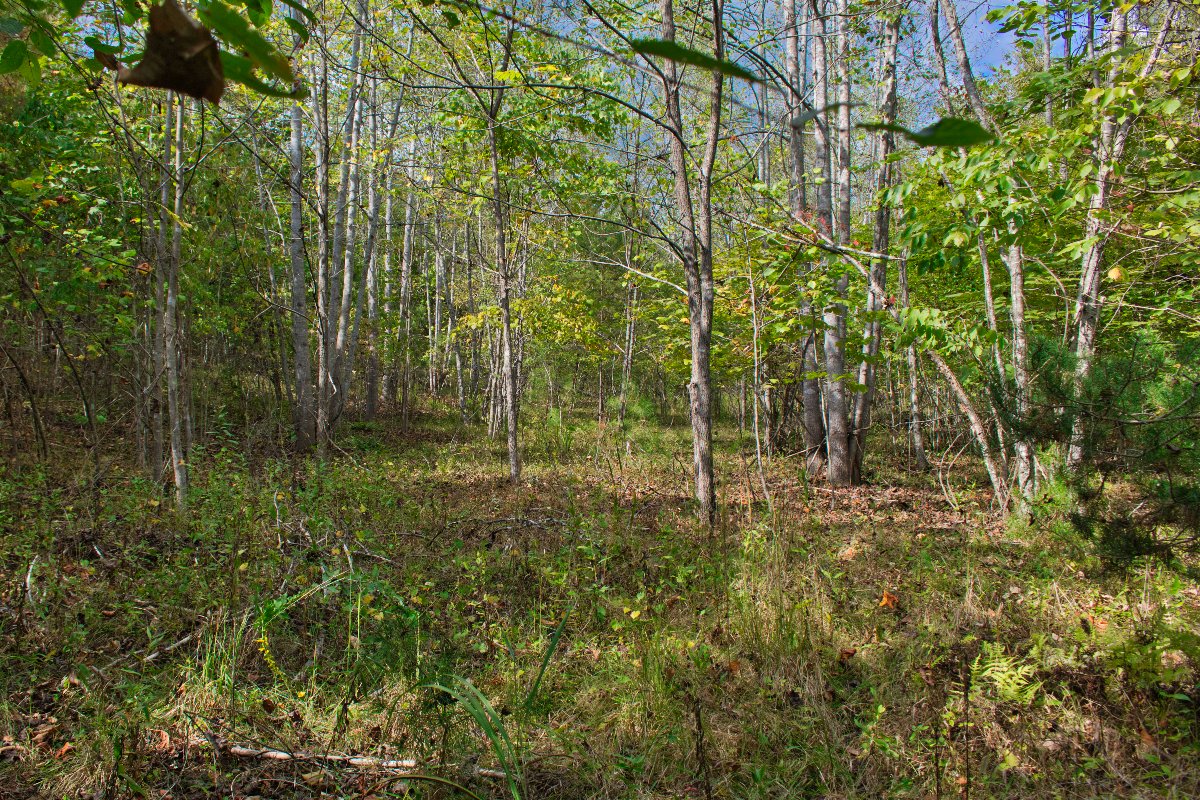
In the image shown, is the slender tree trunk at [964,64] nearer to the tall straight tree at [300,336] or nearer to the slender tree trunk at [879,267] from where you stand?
the slender tree trunk at [879,267]

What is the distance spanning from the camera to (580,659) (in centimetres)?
308

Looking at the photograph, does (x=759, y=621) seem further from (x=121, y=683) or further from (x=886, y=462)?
(x=886, y=462)

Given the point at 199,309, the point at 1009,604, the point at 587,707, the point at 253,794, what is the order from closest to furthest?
the point at 253,794 < the point at 587,707 < the point at 1009,604 < the point at 199,309

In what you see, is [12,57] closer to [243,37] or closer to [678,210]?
[243,37]

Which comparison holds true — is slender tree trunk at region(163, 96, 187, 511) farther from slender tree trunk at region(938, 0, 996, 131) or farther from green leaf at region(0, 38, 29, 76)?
slender tree trunk at region(938, 0, 996, 131)

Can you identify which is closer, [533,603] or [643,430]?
[533,603]

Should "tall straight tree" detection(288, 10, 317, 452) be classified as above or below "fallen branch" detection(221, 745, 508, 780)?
above

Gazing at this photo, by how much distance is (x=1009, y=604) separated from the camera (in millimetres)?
3357

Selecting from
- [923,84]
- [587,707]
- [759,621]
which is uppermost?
[923,84]

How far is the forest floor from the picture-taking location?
2.17 metres

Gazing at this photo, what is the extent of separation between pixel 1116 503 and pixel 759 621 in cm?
179

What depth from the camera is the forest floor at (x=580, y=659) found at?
85.5 inches

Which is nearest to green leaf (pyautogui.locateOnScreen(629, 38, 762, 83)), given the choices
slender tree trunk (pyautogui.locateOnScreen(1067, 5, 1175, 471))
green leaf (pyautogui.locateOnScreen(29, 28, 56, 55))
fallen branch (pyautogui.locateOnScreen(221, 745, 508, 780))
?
green leaf (pyautogui.locateOnScreen(29, 28, 56, 55))

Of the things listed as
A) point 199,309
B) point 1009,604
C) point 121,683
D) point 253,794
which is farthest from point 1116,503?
point 199,309
